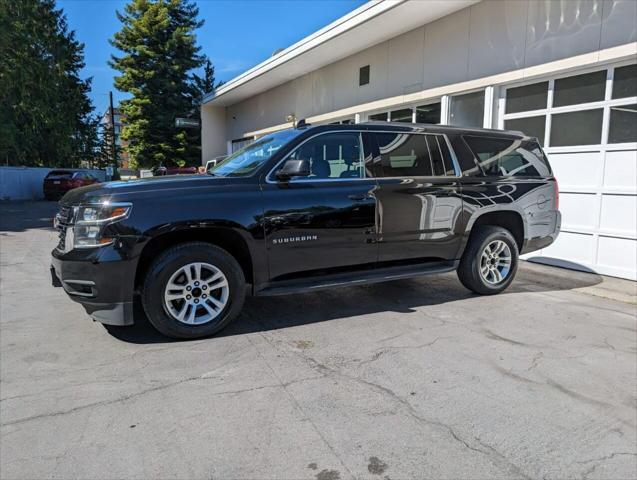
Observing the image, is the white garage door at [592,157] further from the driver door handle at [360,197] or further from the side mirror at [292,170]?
the side mirror at [292,170]

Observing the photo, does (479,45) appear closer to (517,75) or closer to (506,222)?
(517,75)

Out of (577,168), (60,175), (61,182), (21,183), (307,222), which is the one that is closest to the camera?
(307,222)

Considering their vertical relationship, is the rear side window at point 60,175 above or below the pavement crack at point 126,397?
above

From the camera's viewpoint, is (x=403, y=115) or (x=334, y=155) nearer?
(x=334, y=155)

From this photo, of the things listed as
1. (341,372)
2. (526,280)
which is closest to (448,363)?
(341,372)

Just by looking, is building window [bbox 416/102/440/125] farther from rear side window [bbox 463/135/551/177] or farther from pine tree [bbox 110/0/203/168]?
pine tree [bbox 110/0/203/168]

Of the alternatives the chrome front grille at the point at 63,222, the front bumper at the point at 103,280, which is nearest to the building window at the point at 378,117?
the chrome front grille at the point at 63,222

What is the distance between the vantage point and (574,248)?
24.2ft

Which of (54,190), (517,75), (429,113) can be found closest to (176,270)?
(517,75)

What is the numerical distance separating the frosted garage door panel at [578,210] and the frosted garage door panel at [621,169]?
385 mm

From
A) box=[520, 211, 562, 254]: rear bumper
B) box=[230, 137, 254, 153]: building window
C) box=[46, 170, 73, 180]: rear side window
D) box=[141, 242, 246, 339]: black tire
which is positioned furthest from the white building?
box=[46, 170, 73, 180]: rear side window

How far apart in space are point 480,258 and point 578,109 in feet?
11.5

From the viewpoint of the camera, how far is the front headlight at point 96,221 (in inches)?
144

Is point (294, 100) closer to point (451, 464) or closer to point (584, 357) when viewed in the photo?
point (584, 357)
